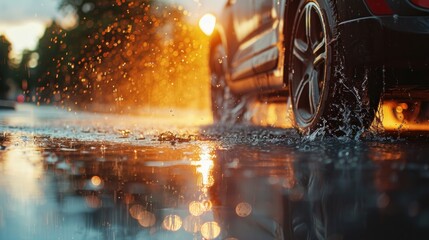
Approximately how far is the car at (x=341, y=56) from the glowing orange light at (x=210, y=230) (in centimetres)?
279

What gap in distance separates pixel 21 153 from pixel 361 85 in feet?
8.73

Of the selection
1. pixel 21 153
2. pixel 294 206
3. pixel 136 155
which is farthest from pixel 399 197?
pixel 21 153

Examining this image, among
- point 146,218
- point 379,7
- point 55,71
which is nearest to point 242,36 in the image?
point 379,7

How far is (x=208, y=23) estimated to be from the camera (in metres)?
11.5

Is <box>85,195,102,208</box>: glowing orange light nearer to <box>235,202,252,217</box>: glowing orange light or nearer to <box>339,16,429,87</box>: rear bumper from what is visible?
<box>235,202,252,217</box>: glowing orange light

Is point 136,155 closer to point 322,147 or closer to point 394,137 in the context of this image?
point 322,147

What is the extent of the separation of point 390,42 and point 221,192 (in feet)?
7.17

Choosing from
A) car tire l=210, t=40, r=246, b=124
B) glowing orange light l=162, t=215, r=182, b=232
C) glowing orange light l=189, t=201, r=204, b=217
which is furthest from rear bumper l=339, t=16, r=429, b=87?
car tire l=210, t=40, r=246, b=124

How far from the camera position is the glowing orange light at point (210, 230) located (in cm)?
262

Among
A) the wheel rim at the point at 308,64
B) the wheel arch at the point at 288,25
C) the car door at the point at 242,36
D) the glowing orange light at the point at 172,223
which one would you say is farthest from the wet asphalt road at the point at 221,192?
the car door at the point at 242,36

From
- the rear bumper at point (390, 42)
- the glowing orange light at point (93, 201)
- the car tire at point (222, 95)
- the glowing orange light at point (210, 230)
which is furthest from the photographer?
the car tire at point (222, 95)

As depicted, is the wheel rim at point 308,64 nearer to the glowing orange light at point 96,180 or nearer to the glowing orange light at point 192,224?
the glowing orange light at point 96,180

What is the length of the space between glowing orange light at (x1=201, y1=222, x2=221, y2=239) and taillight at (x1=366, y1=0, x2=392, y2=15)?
2851mm

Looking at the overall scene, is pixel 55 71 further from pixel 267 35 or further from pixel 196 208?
pixel 196 208
